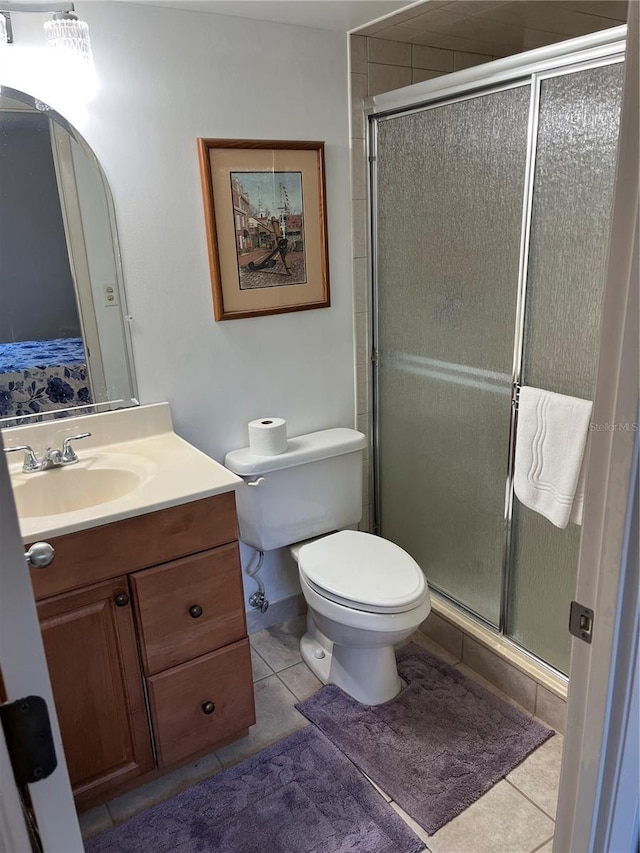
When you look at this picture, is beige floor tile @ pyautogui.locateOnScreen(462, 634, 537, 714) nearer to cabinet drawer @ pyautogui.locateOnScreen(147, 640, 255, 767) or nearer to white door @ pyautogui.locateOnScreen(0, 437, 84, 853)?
cabinet drawer @ pyautogui.locateOnScreen(147, 640, 255, 767)

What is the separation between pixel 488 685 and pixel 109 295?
172 cm

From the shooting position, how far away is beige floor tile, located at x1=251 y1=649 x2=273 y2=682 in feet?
7.29

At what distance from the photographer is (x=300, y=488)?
7.16ft

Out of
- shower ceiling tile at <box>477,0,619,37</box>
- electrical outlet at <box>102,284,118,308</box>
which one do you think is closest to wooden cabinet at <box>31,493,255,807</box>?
electrical outlet at <box>102,284,118,308</box>

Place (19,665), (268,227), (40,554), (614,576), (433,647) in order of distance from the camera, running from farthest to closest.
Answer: (433,647), (268,227), (40,554), (614,576), (19,665)

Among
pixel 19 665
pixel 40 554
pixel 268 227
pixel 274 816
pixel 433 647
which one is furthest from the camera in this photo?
pixel 433 647

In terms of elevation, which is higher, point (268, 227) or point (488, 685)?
point (268, 227)

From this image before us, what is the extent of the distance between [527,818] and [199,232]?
6.13ft

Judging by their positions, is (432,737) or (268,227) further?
(268,227)

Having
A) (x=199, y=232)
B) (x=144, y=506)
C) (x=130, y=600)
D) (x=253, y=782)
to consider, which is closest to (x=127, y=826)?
(x=253, y=782)

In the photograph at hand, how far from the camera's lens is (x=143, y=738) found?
170 cm

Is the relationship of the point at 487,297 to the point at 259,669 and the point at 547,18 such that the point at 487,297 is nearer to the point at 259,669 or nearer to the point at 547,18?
the point at 547,18

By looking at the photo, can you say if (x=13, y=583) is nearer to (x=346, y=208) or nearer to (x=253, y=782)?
(x=253, y=782)

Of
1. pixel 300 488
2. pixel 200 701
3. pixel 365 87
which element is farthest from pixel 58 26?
pixel 200 701
